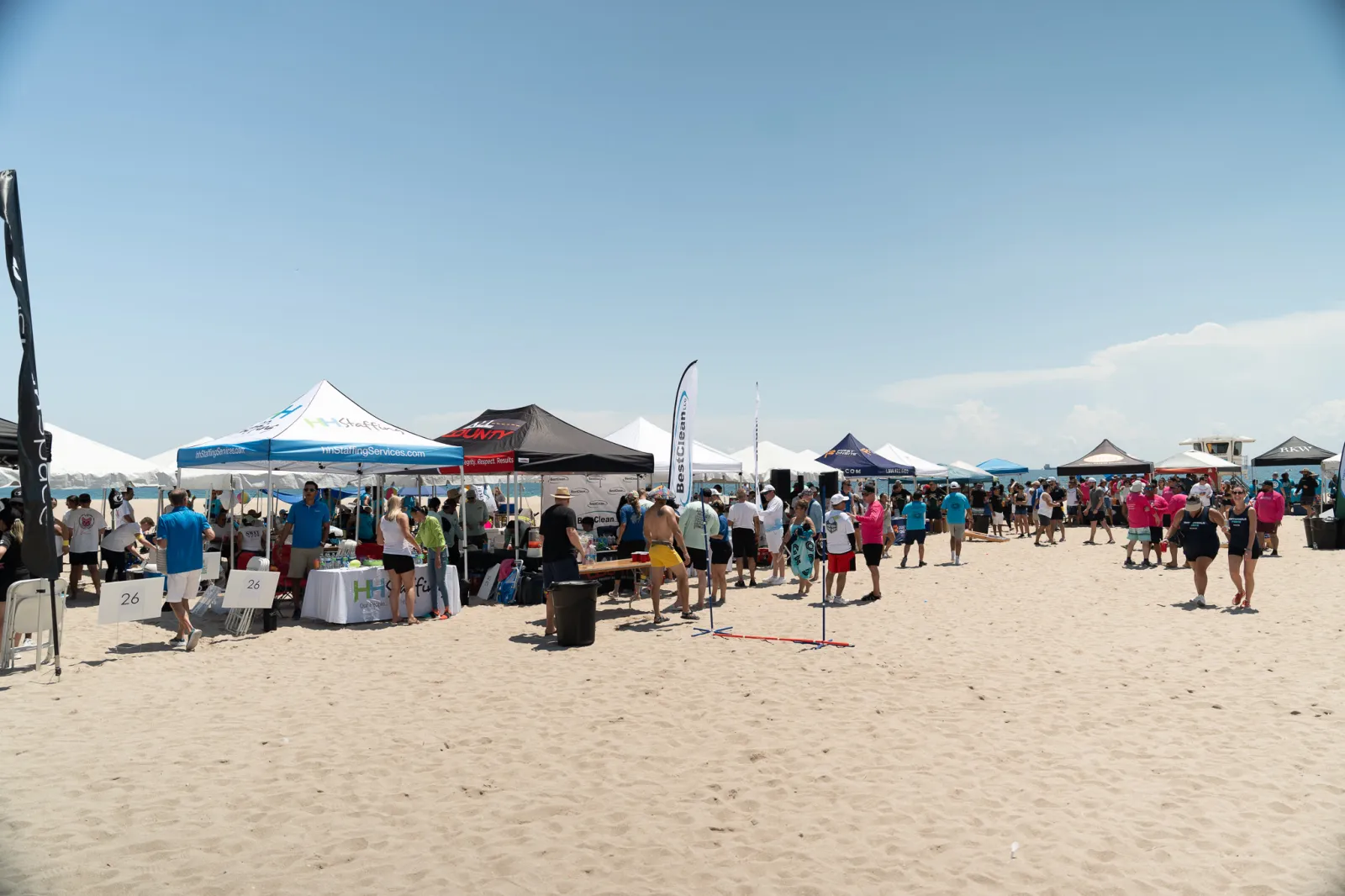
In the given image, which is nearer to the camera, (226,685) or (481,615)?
(226,685)

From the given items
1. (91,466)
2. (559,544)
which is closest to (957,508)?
(559,544)

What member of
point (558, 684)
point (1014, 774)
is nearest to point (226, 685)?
point (558, 684)

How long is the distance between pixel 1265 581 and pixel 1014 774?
9.57 m

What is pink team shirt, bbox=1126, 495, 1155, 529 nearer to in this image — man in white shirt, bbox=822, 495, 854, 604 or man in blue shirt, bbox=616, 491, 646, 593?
man in white shirt, bbox=822, 495, 854, 604

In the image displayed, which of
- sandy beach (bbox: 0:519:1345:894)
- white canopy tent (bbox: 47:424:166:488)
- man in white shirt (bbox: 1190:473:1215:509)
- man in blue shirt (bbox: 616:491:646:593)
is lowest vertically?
sandy beach (bbox: 0:519:1345:894)

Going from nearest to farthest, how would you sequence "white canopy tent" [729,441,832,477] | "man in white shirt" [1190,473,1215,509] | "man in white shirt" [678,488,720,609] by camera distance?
1. "man in white shirt" [678,488,720,609]
2. "man in white shirt" [1190,473,1215,509]
3. "white canopy tent" [729,441,832,477]

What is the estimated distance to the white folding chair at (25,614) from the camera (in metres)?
6.52

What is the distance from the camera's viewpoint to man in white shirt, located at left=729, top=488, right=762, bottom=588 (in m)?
11.4

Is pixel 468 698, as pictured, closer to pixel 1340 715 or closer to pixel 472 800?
pixel 472 800

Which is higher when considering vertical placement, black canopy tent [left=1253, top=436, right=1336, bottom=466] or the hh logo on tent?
black canopy tent [left=1253, top=436, right=1336, bottom=466]

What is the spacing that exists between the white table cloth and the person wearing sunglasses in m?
Answer: 0.23

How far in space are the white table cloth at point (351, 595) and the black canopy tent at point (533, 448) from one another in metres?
2.08

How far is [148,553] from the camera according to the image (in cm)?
1235

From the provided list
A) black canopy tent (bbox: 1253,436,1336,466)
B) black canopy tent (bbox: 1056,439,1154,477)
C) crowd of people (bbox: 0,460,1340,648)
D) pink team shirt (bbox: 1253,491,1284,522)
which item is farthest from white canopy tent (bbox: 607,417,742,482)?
black canopy tent (bbox: 1253,436,1336,466)
